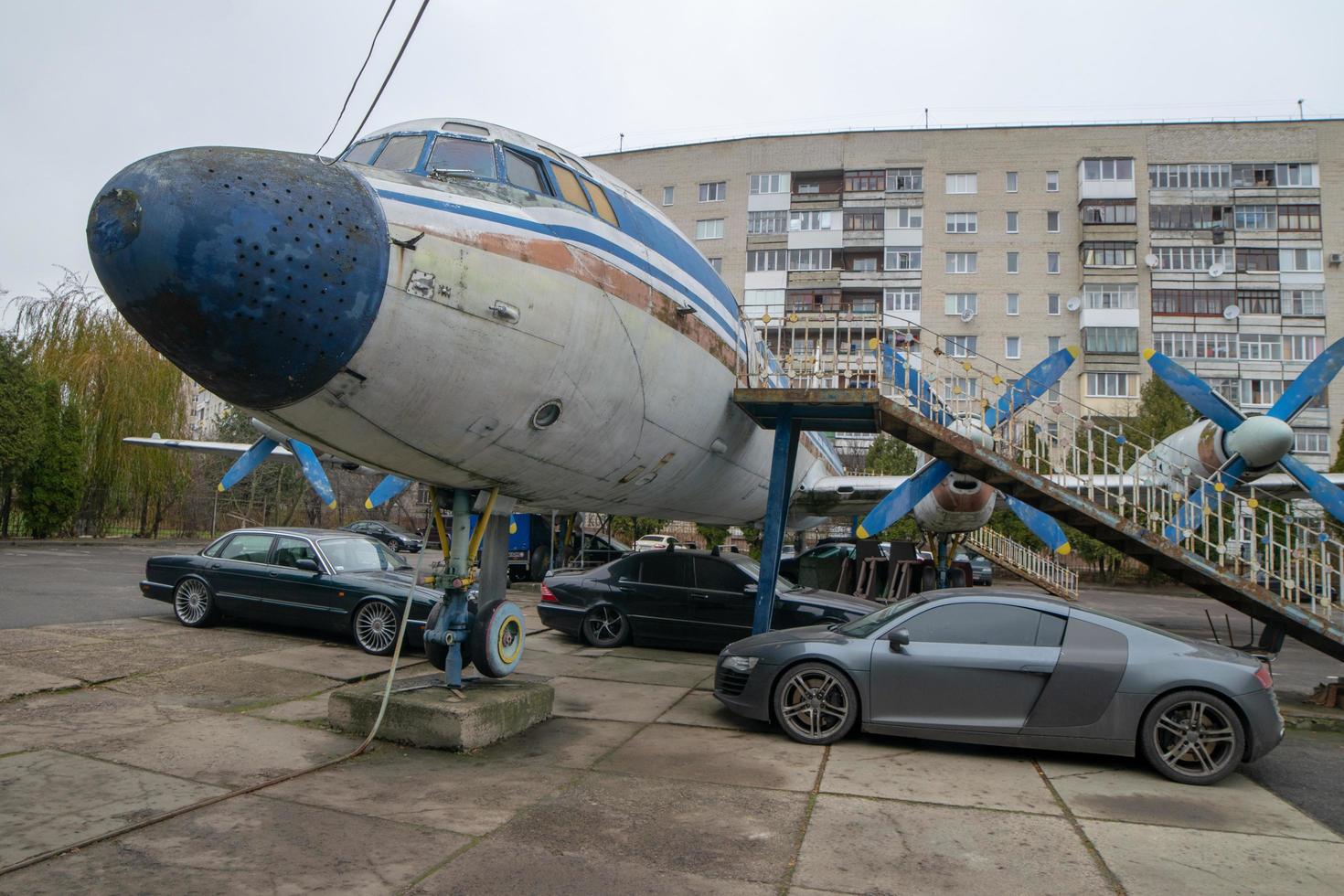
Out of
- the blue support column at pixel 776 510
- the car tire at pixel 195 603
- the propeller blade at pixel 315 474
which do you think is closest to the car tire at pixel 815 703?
the blue support column at pixel 776 510

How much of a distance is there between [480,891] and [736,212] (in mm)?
44236

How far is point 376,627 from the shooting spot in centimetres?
973

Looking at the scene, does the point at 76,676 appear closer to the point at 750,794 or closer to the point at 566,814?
the point at 566,814

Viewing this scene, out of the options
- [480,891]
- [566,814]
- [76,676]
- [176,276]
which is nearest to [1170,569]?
[566,814]

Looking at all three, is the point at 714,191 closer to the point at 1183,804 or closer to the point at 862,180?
the point at 862,180

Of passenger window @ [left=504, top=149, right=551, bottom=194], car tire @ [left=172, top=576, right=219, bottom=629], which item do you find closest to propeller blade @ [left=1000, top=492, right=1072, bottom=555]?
passenger window @ [left=504, top=149, right=551, bottom=194]

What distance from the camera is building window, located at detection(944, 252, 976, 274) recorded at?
42.3 metres

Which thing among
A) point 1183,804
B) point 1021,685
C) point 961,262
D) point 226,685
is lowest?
point 226,685

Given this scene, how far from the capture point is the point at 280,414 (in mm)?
4637

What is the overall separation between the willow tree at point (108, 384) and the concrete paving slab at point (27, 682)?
2393 centimetres

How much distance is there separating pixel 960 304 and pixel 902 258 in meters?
3.72

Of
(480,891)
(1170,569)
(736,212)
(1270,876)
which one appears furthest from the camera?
(736,212)

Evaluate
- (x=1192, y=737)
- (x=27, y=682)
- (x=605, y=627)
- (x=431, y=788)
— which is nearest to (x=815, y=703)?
(x=1192, y=737)

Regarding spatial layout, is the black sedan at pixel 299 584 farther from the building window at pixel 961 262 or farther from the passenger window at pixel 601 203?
the building window at pixel 961 262
